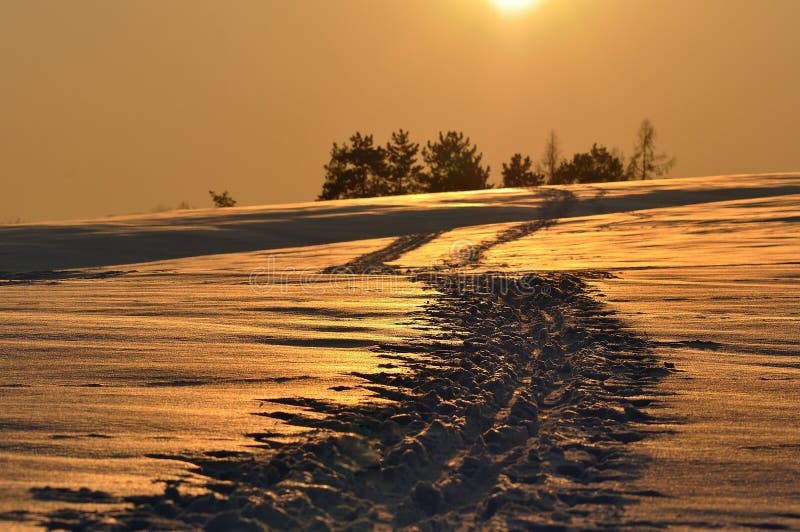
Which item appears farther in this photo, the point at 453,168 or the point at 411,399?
the point at 453,168

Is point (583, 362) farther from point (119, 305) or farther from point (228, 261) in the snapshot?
point (228, 261)

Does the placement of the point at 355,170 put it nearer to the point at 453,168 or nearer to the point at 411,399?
the point at 453,168

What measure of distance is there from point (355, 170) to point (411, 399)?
213ft

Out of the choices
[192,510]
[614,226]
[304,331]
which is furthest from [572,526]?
[614,226]

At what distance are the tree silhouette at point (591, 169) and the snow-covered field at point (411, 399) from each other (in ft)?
209

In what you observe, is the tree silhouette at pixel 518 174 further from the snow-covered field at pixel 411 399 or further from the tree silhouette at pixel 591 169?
the snow-covered field at pixel 411 399

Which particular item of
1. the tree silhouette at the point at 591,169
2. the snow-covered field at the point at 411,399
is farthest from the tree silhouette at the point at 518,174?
the snow-covered field at the point at 411,399

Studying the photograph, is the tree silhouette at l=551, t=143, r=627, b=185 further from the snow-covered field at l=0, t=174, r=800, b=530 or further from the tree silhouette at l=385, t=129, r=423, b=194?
the snow-covered field at l=0, t=174, r=800, b=530

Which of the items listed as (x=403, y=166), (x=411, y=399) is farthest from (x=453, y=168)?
(x=411, y=399)

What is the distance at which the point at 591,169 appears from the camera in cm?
7488

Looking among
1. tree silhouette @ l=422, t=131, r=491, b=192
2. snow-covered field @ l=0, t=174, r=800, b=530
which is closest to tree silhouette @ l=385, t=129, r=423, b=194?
tree silhouette @ l=422, t=131, r=491, b=192

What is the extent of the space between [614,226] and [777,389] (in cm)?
1392

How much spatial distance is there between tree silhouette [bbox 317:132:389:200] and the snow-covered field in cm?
5745

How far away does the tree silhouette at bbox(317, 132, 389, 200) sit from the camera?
68625mm
